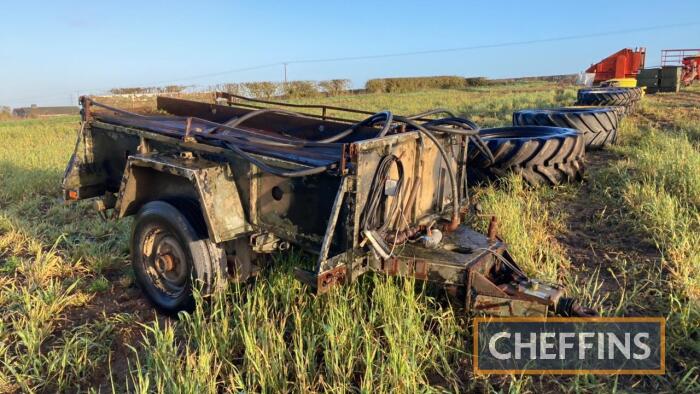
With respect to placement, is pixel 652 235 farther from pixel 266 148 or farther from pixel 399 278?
pixel 266 148

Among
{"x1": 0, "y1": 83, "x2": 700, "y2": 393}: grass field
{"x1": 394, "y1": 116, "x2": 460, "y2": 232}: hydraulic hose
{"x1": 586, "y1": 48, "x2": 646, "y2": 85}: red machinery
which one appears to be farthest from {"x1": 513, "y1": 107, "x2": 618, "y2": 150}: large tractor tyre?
{"x1": 586, "y1": 48, "x2": 646, "y2": 85}: red machinery

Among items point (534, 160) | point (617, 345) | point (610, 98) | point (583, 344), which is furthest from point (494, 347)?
point (610, 98)

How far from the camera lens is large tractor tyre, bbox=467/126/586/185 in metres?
5.43

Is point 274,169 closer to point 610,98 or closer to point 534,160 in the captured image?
point 534,160

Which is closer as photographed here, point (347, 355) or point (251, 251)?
point (347, 355)

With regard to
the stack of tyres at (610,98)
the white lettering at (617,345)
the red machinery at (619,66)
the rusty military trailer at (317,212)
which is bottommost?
the white lettering at (617,345)

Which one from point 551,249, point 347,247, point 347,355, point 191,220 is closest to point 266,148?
point 191,220

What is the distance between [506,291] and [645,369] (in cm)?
78

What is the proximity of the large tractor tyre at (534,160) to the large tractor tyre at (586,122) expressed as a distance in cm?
207

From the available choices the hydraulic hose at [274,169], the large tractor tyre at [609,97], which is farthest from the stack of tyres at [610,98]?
the hydraulic hose at [274,169]

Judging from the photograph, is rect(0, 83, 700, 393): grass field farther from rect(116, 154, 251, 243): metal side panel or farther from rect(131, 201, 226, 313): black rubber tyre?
rect(116, 154, 251, 243): metal side panel

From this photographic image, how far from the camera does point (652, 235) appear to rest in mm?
4078

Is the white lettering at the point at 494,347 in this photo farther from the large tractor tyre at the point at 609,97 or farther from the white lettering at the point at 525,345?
the large tractor tyre at the point at 609,97

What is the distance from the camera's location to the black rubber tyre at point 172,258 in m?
3.06
